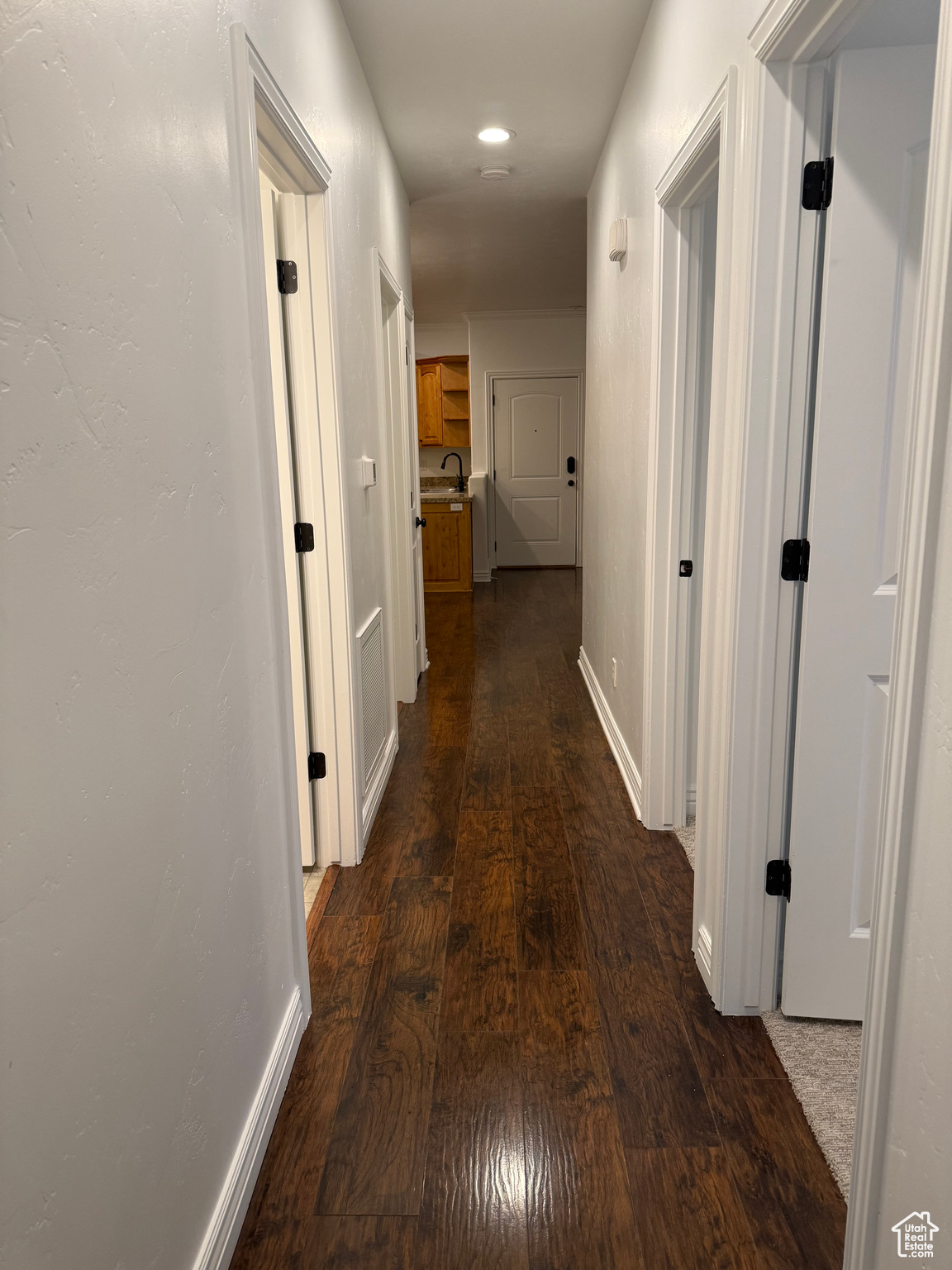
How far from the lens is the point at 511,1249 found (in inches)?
57.8

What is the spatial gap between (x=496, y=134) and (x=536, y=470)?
545 centimetres

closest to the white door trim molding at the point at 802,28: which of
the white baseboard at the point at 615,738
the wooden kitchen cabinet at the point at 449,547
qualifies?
the white baseboard at the point at 615,738

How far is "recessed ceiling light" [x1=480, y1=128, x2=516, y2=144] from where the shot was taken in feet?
12.6

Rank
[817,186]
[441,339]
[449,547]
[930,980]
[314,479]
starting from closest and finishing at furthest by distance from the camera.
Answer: [930,980] → [817,186] → [314,479] → [449,547] → [441,339]

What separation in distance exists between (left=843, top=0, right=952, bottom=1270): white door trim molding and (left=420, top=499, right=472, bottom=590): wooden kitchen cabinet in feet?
23.1

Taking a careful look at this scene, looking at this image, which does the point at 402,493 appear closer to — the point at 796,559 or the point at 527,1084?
the point at 796,559

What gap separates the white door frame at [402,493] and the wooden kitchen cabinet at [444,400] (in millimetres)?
4548

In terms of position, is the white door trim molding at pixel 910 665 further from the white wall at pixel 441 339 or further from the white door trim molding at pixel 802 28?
the white wall at pixel 441 339

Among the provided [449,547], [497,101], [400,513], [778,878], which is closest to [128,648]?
[778,878]

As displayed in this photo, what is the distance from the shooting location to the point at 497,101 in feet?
11.6

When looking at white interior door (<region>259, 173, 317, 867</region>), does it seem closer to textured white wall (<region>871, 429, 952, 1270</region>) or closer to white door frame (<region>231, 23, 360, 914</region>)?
white door frame (<region>231, 23, 360, 914</region>)

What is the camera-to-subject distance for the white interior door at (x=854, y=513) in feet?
5.47

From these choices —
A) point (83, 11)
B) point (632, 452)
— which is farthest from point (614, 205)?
point (83, 11)

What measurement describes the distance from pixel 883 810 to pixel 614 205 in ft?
11.0
